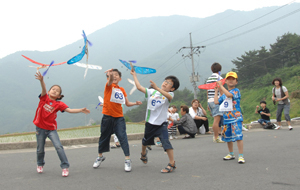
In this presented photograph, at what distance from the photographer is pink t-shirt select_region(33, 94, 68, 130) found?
4344 millimetres

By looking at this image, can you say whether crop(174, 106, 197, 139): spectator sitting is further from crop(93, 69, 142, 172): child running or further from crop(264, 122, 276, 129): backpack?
crop(93, 69, 142, 172): child running

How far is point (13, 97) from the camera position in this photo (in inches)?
7018

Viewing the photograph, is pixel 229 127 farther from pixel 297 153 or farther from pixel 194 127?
pixel 194 127

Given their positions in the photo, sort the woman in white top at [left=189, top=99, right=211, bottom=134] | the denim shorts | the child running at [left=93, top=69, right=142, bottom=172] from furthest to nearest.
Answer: the woman in white top at [left=189, top=99, right=211, bottom=134]
the denim shorts
the child running at [left=93, top=69, right=142, bottom=172]

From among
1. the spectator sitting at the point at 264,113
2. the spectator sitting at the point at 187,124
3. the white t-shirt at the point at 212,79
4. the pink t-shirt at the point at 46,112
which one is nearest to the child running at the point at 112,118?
the pink t-shirt at the point at 46,112

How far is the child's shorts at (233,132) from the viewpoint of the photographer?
4.69m

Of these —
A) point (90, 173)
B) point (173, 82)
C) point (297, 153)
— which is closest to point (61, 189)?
point (90, 173)

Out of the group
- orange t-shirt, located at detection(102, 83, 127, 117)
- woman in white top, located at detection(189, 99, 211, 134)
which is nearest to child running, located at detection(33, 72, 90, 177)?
orange t-shirt, located at detection(102, 83, 127, 117)

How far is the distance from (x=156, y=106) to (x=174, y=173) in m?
1.07

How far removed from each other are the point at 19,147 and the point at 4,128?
524 feet

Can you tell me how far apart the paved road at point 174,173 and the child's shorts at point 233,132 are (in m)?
0.41

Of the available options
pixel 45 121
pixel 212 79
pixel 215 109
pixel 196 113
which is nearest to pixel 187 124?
pixel 196 113

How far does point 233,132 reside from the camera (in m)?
4.74

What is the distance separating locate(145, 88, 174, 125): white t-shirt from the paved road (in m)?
0.79
